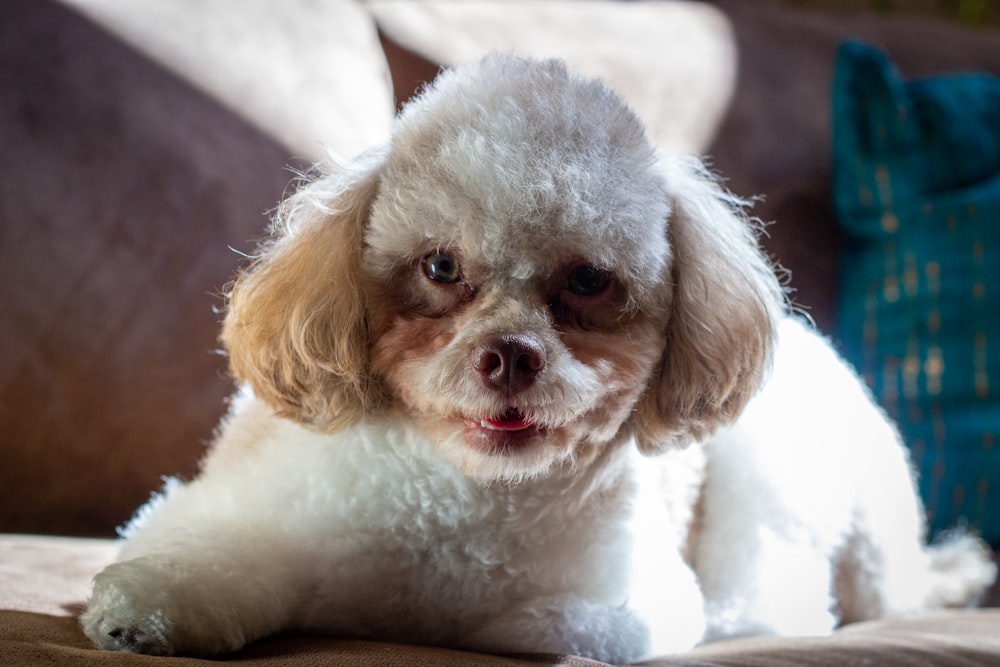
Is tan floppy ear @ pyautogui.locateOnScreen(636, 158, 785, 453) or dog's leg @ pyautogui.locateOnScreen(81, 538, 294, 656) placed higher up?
tan floppy ear @ pyautogui.locateOnScreen(636, 158, 785, 453)

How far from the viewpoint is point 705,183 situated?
0.99 metres

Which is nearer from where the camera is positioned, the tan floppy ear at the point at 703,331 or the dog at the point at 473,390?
the dog at the point at 473,390

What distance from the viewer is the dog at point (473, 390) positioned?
78cm

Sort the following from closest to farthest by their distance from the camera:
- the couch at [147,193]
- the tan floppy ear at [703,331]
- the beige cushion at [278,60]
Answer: the tan floppy ear at [703,331], the couch at [147,193], the beige cushion at [278,60]

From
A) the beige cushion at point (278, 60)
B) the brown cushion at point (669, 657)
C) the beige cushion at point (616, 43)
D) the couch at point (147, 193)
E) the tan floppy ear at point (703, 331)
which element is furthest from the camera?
the beige cushion at point (616, 43)

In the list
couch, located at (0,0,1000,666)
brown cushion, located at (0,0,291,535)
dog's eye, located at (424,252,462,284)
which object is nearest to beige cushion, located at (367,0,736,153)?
couch, located at (0,0,1000,666)

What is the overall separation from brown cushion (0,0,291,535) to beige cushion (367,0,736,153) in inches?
15.7

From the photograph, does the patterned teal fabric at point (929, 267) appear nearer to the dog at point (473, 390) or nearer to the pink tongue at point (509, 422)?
the dog at point (473, 390)

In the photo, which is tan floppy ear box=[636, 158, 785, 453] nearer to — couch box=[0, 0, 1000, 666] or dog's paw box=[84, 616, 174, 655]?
couch box=[0, 0, 1000, 666]

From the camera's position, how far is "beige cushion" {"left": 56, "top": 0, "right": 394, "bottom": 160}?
1.43 meters

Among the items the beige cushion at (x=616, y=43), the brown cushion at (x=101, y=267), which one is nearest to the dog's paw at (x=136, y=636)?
the brown cushion at (x=101, y=267)

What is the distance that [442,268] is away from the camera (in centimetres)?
82

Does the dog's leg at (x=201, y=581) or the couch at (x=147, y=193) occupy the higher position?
the couch at (x=147, y=193)

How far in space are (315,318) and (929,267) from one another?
122cm
